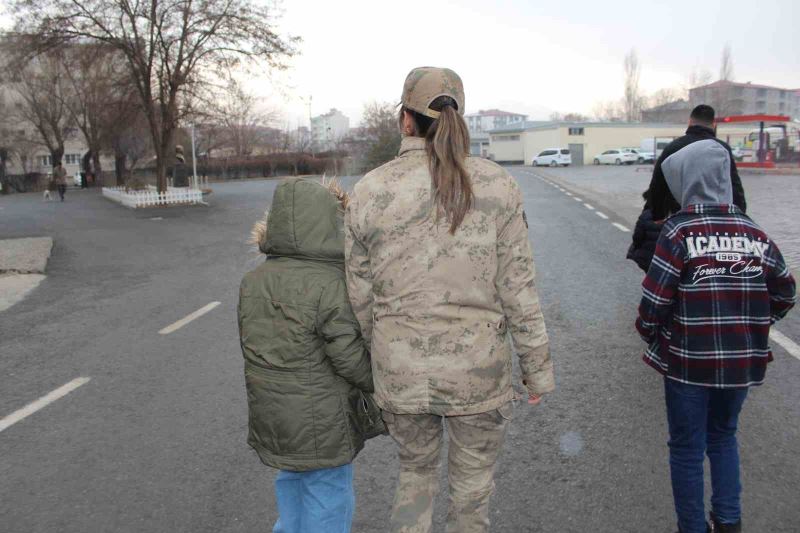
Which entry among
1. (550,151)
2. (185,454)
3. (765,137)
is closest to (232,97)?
(185,454)

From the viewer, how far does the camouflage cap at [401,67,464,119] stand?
215 cm

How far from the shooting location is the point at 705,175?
276 centimetres

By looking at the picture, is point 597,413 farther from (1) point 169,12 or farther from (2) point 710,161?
(1) point 169,12

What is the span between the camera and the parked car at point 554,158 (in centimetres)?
5672

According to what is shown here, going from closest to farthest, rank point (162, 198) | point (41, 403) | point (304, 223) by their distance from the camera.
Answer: point (304, 223), point (41, 403), point (162, 198)

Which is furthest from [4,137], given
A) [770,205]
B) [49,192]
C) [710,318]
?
[710,318]

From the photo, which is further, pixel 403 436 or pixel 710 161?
pixel 710 161

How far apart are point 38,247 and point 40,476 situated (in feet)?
36.7

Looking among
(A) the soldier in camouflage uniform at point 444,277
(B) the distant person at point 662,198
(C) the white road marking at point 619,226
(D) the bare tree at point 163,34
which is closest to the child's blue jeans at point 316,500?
(A) the soldier in camouflage uniform at point 444,277

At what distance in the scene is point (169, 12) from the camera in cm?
2406

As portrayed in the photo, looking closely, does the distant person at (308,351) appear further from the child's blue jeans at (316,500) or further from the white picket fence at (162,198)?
the white picket fence at (162,198)

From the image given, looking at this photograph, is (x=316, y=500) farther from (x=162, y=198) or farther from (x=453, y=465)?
(x=162, y=198)

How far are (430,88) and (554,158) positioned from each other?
188 ft

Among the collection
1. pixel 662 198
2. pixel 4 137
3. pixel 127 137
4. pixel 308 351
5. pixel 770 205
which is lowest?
pixel 770 205
